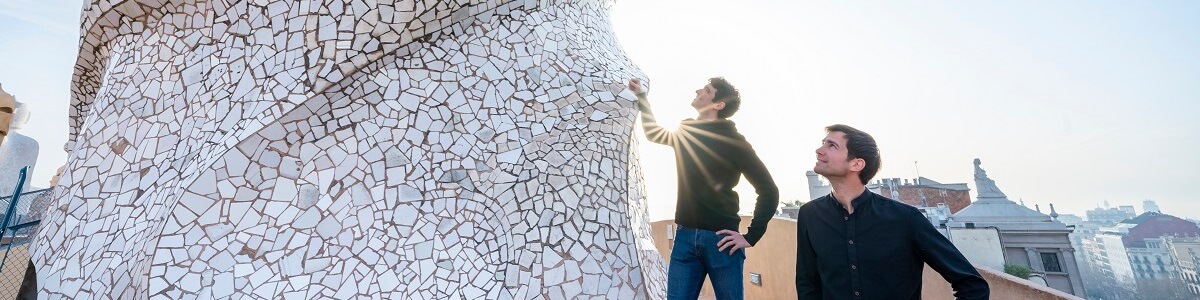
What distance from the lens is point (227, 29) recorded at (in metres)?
3.69

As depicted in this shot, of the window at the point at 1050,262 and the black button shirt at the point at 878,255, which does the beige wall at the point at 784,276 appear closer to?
the black button shirt at the point at 878,255

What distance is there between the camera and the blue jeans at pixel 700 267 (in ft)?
7.23

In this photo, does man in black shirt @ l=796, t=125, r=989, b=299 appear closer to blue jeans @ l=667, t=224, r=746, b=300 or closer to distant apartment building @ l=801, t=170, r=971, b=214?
blue jeans @ l=667, t=224, r=746, b=300

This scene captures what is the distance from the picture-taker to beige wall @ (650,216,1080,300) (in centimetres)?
318

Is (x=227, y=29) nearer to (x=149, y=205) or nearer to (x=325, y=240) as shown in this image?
(x=149, y=205)

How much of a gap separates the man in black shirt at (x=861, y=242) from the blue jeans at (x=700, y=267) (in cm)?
38

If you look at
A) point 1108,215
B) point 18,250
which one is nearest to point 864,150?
point 18,250

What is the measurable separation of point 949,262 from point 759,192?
34.2 inches

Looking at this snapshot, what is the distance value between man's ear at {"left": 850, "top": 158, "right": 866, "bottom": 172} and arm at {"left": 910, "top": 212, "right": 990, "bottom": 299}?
249 mm

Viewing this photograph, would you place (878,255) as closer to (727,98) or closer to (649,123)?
(727,98)

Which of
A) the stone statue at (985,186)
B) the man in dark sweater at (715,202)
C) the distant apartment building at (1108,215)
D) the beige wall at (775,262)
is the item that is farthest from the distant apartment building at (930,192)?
the distant apartment building at (1108,215)

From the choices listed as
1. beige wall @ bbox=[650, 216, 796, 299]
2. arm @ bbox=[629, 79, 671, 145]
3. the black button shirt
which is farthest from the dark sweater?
beige wall @ bbox=[650, 216, 796, 299]

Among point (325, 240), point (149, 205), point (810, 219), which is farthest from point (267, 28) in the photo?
point (810, 219)

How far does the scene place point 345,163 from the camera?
3.25 m
